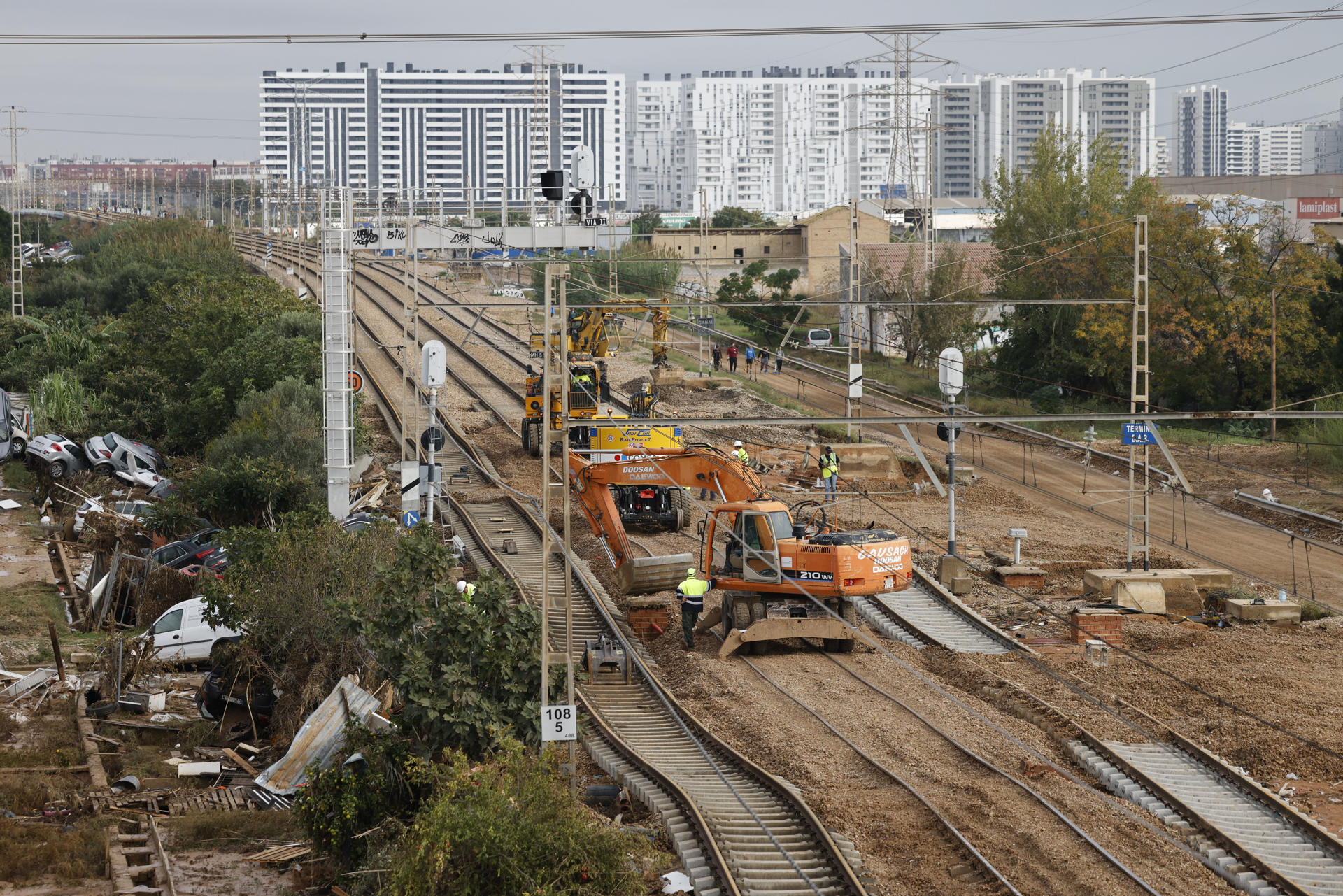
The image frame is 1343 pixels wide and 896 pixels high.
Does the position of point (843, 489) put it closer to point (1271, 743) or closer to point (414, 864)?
point (1271, 743)

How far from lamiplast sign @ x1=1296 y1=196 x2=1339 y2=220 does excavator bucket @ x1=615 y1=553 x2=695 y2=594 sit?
70219 mm

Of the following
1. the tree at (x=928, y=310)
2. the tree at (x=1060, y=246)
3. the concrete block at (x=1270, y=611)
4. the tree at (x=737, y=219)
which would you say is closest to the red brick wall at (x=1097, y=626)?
the concrete block at (x=1270, y=611)

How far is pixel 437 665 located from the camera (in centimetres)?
1669

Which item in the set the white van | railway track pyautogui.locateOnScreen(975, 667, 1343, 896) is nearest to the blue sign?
railway track pyautogui.locateOnScreen(975, 667, 1343, 896)

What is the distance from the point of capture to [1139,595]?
2670 cm

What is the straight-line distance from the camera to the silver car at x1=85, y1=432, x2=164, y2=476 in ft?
134

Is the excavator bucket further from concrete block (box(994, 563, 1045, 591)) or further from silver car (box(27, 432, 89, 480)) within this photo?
silver car (box(27, 432, 89, 480))

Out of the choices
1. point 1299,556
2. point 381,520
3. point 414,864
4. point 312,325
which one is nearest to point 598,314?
point 312,325

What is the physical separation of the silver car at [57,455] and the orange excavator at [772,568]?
77.7 feet

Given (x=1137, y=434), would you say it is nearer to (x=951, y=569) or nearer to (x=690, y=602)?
(x=951, y=569)

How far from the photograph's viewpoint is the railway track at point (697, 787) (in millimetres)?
14531

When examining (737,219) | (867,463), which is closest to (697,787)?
(867,463)

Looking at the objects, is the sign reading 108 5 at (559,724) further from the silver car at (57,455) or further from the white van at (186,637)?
Answer: the silver car at (57,455)

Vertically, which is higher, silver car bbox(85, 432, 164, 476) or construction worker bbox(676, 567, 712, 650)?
silver car bbox(85, 432, 164, 476)
